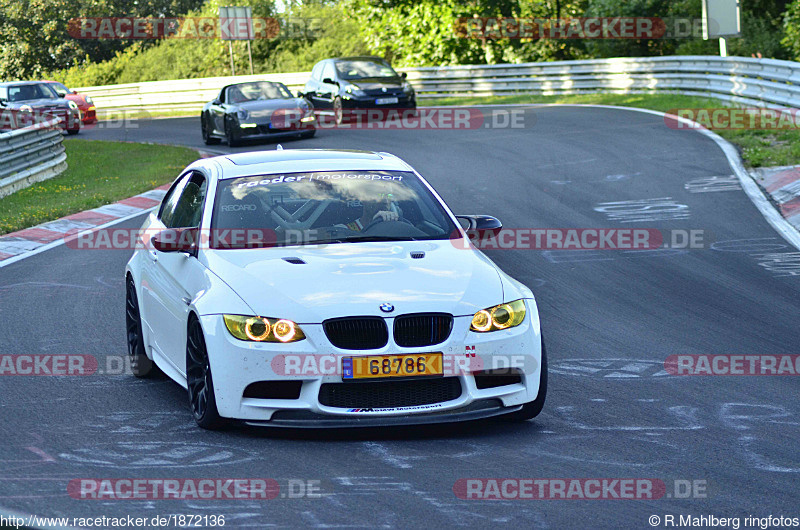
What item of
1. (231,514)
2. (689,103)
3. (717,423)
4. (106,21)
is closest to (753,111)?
(689,103)

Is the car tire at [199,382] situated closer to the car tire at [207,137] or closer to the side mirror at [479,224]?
the side mirror at [479,224]

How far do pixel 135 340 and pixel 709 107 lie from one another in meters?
18.6

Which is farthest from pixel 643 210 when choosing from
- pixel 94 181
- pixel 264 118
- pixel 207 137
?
pixel 207 137

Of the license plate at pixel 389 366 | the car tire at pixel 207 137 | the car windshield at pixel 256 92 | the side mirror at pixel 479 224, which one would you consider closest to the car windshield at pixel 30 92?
the car tire at pixel 207 137

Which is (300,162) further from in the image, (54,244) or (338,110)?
(338,110)

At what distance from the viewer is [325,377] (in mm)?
5855

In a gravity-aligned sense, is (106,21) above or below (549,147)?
above

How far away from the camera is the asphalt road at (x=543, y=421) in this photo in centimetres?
495

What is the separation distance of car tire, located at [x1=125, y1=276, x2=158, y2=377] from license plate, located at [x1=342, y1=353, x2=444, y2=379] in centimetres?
230

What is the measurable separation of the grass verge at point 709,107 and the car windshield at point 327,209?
1018 cm

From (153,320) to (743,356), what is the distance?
13.1 ft

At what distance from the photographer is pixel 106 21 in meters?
60.7

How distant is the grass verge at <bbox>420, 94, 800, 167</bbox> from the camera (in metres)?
16.8

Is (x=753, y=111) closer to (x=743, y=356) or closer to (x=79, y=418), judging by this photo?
(x=743, y=356)
